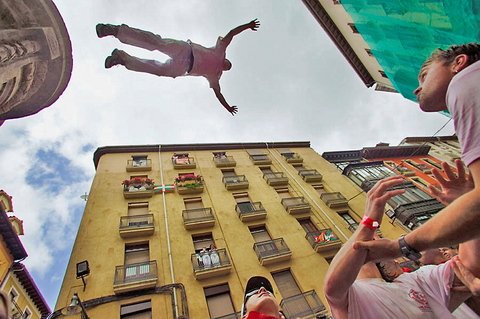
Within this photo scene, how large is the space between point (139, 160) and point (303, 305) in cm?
1342

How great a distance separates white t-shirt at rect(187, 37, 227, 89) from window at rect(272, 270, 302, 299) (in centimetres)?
917

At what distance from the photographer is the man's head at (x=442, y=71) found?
1.83 metres

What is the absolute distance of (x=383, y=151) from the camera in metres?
25.9

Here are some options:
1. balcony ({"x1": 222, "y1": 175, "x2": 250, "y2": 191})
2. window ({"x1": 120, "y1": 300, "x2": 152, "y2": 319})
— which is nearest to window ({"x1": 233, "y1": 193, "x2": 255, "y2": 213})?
balcony ({"x1": 222, "y1": 175, "x2": 250, "y2": 191})

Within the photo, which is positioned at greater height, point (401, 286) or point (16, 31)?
point (16, 31)

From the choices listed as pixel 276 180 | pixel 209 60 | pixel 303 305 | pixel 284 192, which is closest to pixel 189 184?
pixel 276 180

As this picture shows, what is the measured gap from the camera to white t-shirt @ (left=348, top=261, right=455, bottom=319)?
210cm

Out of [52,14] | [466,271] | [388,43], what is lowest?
[466,271]

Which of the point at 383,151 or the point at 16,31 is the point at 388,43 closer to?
the point at 16,31

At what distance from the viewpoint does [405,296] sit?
238cm

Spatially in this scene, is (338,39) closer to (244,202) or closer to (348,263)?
(244,202)

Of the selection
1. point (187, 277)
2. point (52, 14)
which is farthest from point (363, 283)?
point (187, 277)

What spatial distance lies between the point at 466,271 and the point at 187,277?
31.6 ft

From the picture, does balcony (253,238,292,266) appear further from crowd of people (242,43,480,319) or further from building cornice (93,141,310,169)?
building cornice (93,141,310,169)
